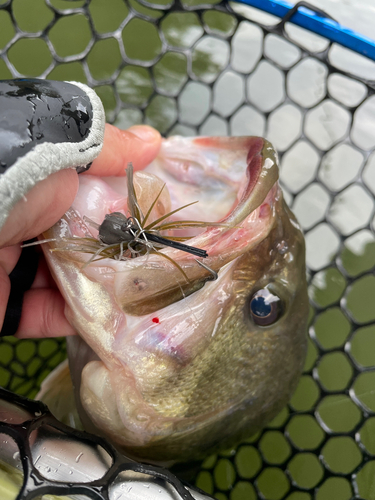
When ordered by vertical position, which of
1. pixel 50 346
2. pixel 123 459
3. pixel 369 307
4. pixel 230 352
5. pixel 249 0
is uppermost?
pixel 249 0

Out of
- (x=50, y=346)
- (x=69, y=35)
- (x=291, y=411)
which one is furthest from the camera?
(x=69, y=35)

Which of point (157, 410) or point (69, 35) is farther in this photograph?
point (69, 35)

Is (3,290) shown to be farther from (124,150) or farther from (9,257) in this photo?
(124,150)

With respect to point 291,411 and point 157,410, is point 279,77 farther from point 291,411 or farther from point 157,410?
point 157,410

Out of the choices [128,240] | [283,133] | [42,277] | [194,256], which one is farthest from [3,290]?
[283,133]

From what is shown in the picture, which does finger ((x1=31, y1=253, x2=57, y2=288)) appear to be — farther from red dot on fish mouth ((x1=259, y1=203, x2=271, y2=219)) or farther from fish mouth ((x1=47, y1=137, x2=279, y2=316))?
red dot on fish mouth ((x1=259, y1=203, x2=271, y2=219))

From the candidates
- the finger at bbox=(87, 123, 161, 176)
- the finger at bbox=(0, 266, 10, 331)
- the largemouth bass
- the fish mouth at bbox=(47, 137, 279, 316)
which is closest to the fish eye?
the largemouth bass

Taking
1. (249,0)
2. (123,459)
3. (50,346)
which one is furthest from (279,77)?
(123,459)
